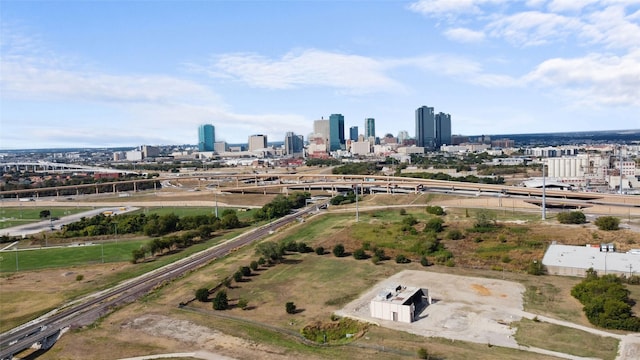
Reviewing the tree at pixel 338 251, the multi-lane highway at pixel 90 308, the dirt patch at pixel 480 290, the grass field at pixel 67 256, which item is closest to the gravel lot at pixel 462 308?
the dirt patch at pixel 480 290

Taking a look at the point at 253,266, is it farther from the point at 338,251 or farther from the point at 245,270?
the point at 338,251

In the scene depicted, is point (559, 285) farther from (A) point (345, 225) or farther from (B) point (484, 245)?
(A) point (345, 225)

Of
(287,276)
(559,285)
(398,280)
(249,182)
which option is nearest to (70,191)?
(249,182)

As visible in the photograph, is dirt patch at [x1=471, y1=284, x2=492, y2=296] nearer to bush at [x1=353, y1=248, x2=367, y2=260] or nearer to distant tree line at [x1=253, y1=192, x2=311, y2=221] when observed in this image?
bush at [x1=353, y1=248, x2=367, y2=260]

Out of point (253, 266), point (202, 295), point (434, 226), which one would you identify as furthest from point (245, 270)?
point (434, 226)

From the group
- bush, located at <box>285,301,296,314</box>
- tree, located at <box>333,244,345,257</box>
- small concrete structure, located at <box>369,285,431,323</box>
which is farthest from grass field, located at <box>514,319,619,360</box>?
tree, located at <box>333,244,345,257</box>

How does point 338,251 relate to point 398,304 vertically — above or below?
below

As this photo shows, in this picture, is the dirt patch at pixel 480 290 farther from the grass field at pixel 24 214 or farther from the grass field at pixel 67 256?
the grass field at pixel 24 214
